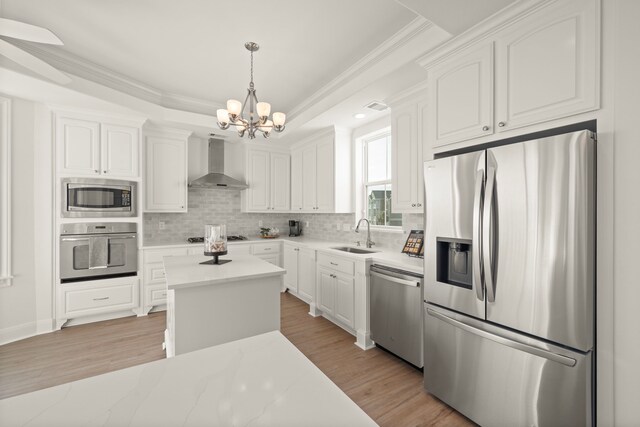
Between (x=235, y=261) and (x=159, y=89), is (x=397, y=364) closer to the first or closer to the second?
(x=235, y=261)

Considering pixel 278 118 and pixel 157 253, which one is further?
pixel 157 253

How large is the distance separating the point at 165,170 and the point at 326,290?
2.89m

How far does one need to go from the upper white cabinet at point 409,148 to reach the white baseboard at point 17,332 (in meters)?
4.14

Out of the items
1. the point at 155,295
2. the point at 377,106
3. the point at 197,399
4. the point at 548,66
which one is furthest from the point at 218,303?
the point at 377,106

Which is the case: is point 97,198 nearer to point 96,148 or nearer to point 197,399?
point 96,148

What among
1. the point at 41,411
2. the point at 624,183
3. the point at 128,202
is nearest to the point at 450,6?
the point at 624,183

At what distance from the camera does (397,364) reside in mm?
2494

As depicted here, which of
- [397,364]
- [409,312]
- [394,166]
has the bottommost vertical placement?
[397,364]

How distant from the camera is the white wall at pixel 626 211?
127cm

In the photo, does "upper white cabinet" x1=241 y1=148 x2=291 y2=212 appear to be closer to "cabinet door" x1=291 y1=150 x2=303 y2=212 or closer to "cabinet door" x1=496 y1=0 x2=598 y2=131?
"cabinet door" x1=291 y1=150 x2=303 y2=212

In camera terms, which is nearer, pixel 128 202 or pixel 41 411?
pixel 41 411

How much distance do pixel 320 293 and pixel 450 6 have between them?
9.96ft

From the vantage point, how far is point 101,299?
→ 134 inches

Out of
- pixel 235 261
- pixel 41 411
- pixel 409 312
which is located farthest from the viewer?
pixel 235 261
